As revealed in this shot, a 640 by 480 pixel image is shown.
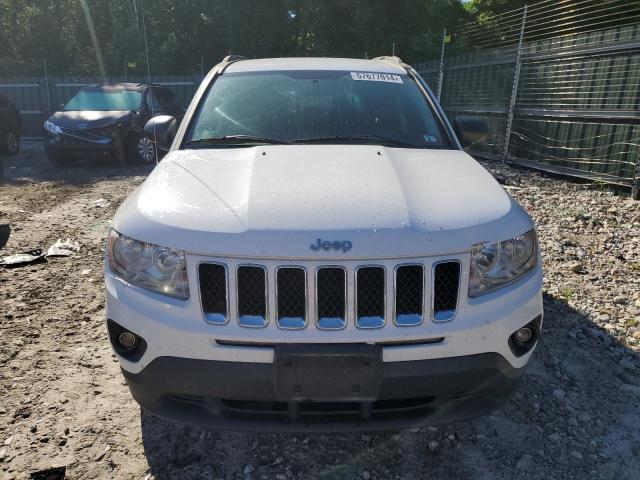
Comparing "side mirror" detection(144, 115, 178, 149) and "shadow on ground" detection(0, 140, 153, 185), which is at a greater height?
"side mirror" detection(144, 115, 178, 149)

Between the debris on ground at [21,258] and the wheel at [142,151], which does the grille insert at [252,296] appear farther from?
the wheel at [142,151]

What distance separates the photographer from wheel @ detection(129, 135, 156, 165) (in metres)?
10.2

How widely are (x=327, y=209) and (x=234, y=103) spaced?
1523mm

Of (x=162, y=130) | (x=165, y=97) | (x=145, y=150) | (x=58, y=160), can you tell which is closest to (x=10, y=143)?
(x=58, y=160)

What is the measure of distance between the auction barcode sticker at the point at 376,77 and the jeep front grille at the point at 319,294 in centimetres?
200

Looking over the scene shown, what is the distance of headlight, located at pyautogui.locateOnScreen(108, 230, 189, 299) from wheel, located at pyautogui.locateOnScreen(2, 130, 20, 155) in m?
11.5

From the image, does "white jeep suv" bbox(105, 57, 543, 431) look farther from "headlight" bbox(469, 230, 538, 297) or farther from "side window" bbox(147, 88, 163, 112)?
"side window" bbox(147, 88, 163, 112)

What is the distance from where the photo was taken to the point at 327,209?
6.56ft

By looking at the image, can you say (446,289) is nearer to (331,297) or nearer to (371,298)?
(371,298)

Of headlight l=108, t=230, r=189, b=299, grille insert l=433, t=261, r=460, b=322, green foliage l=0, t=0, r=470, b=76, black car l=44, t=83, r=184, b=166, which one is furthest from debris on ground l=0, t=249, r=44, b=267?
green foliage l=0, t=0, r=470, b=76

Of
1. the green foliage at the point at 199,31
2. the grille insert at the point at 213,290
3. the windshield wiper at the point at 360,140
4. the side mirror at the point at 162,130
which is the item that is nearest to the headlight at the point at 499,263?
the grille insert at the point at 213,290

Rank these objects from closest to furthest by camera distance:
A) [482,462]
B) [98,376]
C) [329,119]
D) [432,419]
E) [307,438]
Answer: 1. [432,419]
2. [482,462]
3. [307,438]
4. [98,376]
5. [329,119]

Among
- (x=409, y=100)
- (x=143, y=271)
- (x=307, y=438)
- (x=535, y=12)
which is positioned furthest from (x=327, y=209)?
(x=535, y=12)

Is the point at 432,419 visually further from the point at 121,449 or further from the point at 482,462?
the point at 121,449
